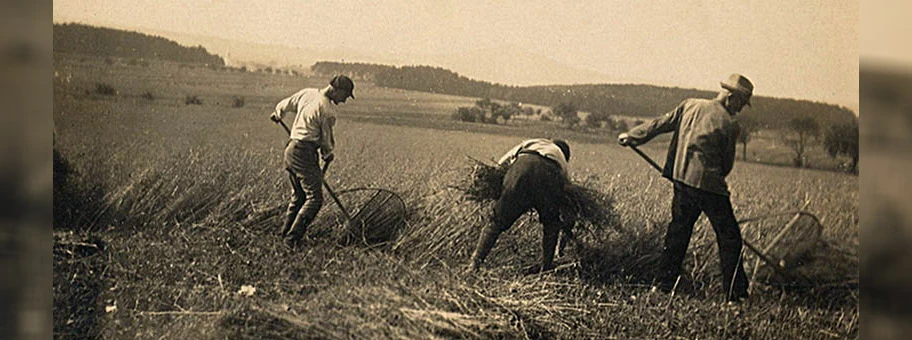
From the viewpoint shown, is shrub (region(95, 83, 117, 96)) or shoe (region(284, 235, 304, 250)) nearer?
shoe (region(284, 235, 304, 250))

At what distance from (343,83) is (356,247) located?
72cm

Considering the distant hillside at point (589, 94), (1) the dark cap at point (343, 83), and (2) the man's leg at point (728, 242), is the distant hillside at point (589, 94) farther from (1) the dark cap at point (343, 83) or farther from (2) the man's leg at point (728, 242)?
(2) the man's leg at point (728, 242)

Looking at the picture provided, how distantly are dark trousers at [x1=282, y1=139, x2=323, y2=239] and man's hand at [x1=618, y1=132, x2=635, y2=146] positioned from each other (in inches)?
52.0

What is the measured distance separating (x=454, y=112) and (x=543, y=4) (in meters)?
0.63

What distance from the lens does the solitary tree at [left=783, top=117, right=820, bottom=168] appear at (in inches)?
190

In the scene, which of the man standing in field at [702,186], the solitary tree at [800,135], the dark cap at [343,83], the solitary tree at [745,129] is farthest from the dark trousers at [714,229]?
the dark cap at [343,83]

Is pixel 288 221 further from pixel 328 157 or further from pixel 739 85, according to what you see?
pixel 739 85

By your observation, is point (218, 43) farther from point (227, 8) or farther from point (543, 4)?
point (543, 4)

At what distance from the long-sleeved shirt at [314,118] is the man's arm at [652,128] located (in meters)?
1.28

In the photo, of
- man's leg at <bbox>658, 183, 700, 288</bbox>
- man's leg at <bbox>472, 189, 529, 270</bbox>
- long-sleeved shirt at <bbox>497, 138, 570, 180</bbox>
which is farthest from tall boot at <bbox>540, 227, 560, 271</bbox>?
man's leg at <bbox>658, 183, 700, 288</bbox>

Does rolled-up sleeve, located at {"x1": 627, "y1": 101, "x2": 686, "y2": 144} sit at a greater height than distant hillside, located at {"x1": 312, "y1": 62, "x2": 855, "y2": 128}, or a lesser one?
lesser

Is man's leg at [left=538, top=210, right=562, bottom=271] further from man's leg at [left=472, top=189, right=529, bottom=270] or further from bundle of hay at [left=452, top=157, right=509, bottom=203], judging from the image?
bundle of hay at [left=452, top=157, right=509, bottom=203]

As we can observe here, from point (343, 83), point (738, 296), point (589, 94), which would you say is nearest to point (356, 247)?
point (343, 83)

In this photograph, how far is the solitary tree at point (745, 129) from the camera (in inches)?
188
